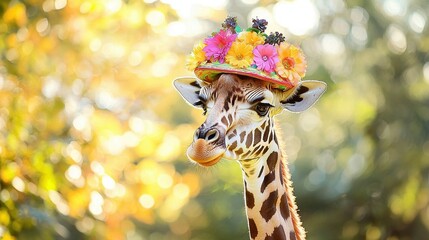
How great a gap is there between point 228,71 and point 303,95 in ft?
1.38

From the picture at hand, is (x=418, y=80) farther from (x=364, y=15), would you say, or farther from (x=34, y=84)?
(x=34, y=84)

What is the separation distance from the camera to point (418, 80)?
1415cm

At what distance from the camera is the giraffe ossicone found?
4.52 m

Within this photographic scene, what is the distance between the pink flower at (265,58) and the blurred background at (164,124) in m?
0.60

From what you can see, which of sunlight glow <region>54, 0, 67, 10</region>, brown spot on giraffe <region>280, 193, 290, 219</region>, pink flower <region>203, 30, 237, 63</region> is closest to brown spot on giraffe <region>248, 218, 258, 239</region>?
brown spot on giraffe <region>280, 193, 290, 219</region>

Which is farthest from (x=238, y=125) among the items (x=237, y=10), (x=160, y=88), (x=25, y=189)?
(x=237, y=10)

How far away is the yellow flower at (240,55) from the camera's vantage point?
4.60 meters

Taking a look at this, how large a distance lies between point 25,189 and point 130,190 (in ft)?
6.10

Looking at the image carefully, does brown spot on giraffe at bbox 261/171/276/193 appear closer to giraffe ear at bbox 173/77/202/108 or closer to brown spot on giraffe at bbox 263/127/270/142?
brown spot on giraffe at bbox 263/127/270/142

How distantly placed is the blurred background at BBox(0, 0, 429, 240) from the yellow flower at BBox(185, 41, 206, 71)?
53 centimetres

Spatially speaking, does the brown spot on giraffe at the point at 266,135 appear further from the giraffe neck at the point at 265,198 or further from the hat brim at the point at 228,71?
the hat brim at the point at 228,71

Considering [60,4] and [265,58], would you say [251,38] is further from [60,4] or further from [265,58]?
[60,4]

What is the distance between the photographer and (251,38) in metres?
4.78

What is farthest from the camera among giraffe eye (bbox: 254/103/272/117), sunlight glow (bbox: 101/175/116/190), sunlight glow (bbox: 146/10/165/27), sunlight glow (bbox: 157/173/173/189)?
sunlight glow (bbox: 157/173/173/189)
